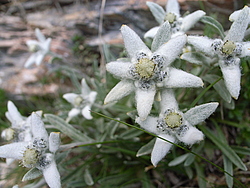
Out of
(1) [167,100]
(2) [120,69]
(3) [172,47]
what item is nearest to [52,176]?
(2) [120,69]

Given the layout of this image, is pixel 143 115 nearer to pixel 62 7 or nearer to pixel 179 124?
pixel 179 124

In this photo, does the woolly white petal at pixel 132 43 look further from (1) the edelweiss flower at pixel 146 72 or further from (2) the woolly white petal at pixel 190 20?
(2) the woolly white petal at pixel 190 20

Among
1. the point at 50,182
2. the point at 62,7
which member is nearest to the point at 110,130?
the point at 50,182

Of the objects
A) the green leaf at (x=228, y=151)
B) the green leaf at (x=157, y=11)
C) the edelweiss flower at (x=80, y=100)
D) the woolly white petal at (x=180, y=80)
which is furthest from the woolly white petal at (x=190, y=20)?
the edelweiss flower at (x=80, y=100)

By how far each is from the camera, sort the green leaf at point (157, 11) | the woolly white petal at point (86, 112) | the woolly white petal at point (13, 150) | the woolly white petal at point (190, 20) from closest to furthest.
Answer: the woolly white petal at point (13, 150) < the woolly white petal at point (190, 20) < the green leaf at point (157, 11) < the woolly white petal at point (86, 112)

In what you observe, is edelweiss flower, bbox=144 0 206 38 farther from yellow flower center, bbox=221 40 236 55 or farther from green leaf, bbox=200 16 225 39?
yellow flower center, bbox=221 40 236 55

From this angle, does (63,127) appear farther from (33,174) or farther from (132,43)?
(132,43)

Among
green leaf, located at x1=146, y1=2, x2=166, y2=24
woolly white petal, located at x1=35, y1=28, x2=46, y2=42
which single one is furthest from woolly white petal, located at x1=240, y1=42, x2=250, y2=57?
woolly white petal, located at x1=35, y1=28, x2=46, y2=42
